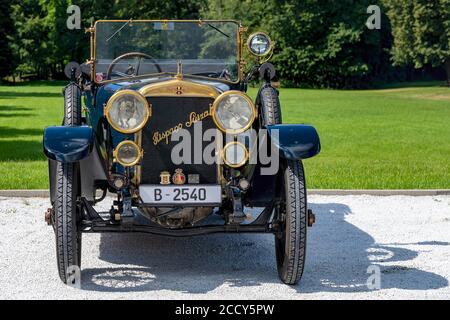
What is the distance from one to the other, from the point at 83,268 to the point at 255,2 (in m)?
64.5

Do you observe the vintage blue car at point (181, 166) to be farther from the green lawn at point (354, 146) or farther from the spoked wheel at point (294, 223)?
the green lawn at point (354, 146)

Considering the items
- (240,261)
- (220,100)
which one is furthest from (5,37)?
(220,100)

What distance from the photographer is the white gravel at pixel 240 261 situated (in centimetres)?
644

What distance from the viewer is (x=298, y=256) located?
6.56 metres

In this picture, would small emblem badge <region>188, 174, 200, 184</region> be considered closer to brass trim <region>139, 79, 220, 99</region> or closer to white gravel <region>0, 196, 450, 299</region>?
brass trim <region>139, 79, 220, 99</region>

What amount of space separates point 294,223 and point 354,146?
42.5 feet

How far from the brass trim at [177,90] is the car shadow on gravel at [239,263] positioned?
1.49m

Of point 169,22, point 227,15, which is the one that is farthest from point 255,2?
point 169,22

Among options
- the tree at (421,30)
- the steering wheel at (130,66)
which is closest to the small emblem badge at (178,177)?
the steering wheel at (130,66)

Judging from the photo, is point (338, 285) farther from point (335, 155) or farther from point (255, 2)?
point (255, 2)

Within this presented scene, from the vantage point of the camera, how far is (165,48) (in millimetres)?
8641

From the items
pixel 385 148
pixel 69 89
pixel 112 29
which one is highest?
pixel 112 29

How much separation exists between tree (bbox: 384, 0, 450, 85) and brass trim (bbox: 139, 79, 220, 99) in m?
51.8

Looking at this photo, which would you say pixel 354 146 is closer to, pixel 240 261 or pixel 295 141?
pixel 240 261
